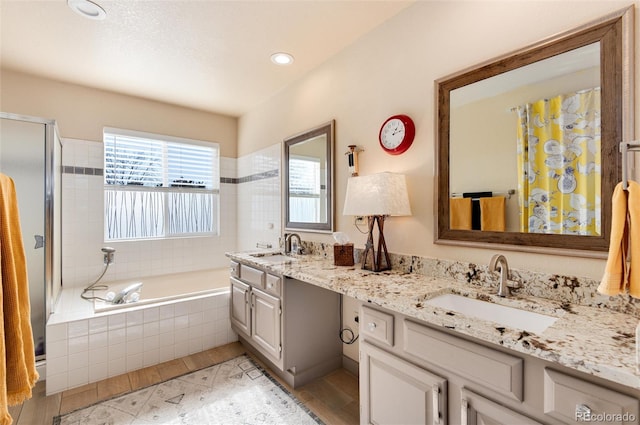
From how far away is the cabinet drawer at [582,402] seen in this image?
2.35 ft

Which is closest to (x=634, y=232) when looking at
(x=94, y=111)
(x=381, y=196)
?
(x=381, y=196)

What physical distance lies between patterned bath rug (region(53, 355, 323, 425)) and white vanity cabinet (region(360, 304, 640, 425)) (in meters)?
0.66

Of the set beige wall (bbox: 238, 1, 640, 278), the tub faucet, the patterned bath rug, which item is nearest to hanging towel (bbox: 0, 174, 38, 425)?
the patterned bath rug

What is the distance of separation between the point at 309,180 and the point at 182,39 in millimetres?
1412

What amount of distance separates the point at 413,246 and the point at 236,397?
1.50 meters

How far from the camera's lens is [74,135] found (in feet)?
9.69

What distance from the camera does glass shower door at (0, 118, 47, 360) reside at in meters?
1.91

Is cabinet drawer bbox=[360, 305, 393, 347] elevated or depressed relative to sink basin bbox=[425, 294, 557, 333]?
depressed

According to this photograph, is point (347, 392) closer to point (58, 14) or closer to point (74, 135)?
point (58, 14)

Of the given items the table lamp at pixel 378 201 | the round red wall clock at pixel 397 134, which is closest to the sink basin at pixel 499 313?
the table lamp at pixel 378 201

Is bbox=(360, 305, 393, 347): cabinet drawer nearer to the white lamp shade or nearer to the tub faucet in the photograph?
the white lamp shade

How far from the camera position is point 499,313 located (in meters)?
1.27

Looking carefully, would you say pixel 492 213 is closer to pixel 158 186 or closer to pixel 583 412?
pixel 583 412

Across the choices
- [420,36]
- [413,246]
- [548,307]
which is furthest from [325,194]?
[548,307]
